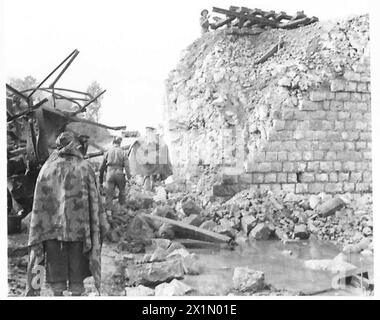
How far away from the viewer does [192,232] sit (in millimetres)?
4484

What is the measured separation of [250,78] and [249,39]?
38 centimetres

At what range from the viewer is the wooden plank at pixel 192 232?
4461 mm

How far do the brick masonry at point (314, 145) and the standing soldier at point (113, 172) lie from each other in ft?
2.65

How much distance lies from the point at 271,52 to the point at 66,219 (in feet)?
7.57

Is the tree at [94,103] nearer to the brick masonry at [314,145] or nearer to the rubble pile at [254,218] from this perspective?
the rubble pile at [254,218]

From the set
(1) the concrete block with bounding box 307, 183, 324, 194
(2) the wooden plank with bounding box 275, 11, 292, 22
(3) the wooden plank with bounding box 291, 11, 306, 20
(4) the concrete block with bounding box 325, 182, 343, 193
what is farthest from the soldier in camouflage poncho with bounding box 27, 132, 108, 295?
(3) the wooden plank with bounding box 291, 11, 306, 20

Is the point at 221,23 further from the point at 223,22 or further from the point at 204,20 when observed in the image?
the point at 204,20

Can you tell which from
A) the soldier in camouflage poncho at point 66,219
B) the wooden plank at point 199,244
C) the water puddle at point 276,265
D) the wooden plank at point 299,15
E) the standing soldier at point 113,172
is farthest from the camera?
the wooden plank at point 299,15

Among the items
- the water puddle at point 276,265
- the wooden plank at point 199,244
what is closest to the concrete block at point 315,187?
the water puddle at point 276,265

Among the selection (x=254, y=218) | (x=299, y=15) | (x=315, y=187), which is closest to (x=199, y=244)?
(x=254, y=218)

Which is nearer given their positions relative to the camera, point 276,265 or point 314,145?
point 276,265

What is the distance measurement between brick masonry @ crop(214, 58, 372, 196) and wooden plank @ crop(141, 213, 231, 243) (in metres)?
0.36

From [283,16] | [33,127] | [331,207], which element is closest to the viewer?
[331,207]

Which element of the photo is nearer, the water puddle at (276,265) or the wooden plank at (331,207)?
the water puddle at (276,265)
